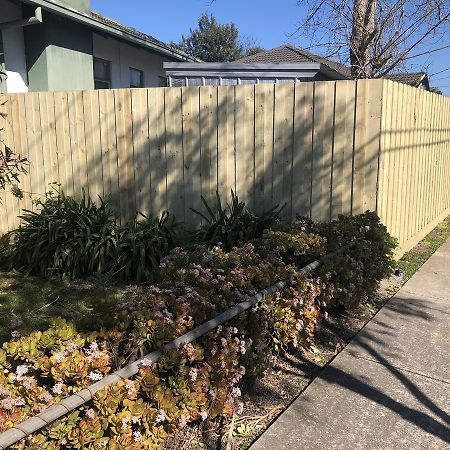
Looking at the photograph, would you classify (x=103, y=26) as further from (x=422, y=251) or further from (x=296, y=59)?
(x=296, y=59)

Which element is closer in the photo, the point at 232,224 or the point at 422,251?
the point at 232,224

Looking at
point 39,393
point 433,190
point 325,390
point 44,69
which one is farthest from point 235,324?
point 44,69

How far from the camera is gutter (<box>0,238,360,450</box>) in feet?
6.07

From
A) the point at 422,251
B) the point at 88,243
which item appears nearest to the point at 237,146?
the point at 88,243

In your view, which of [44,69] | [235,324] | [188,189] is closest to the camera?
[235,324]

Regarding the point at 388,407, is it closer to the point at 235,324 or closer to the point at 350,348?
the point at 350,348

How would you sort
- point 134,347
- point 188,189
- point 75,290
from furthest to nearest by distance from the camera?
point 188,189
point 75,290
point 134,347

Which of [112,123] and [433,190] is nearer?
[112,123]

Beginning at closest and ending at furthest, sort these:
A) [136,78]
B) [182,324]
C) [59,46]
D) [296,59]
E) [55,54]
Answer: [182,324], [55,54], [59,46], [136,78], [296,59]

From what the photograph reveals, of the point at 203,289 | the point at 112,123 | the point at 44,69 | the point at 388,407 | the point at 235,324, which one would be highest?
the point at 44,69

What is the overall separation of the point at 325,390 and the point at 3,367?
2101 millimetres

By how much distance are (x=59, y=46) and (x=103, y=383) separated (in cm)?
923

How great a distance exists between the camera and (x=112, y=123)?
6605 mm

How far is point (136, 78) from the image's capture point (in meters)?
13.8
